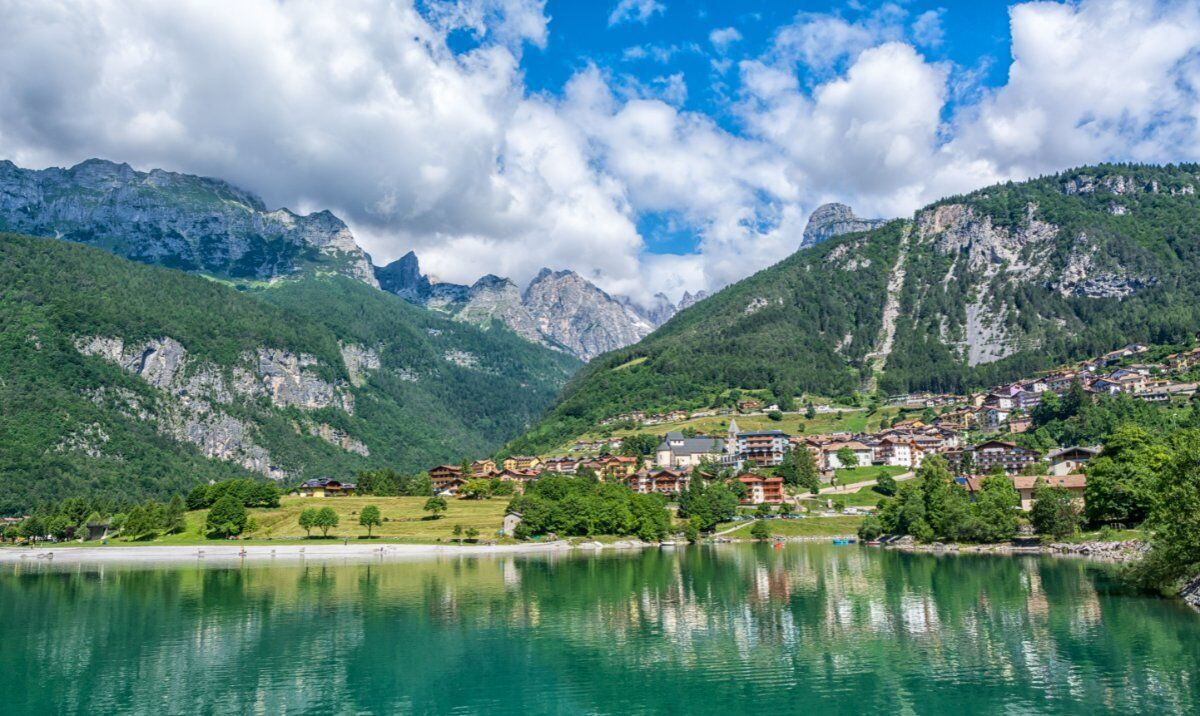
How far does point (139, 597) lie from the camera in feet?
222

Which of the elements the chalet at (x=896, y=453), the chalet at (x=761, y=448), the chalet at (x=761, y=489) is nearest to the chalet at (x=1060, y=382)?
the chalet at (x=896, y=453)

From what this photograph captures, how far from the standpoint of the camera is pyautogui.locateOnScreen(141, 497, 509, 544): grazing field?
126m

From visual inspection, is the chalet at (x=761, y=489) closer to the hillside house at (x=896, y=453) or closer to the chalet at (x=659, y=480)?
the chalet at (x=659, y=480)

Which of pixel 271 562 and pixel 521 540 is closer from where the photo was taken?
pixel 271 562

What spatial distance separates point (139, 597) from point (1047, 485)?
103 metres

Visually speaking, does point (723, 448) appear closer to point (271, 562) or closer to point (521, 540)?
point (521, 540)

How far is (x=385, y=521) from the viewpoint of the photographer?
440 ft

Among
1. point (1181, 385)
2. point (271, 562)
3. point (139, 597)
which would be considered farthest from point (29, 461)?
point (1181, 385)

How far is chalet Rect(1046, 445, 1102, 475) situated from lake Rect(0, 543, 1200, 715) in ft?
176

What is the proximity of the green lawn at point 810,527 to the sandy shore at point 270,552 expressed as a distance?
32.5 m

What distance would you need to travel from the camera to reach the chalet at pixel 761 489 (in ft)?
495

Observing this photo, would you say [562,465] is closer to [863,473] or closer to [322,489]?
[322,489]

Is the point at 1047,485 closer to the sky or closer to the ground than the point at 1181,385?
closer to the ground

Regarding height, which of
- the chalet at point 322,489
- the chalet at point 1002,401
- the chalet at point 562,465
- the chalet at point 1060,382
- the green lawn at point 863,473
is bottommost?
the green lawn at point 863,473
